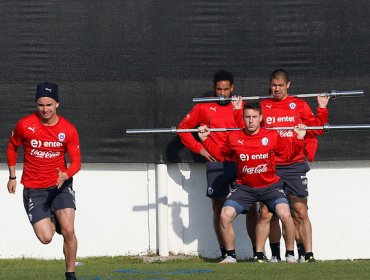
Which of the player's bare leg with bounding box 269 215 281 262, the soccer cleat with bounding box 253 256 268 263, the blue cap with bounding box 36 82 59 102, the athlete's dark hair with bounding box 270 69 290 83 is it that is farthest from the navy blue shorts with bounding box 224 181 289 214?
the blue cap with bounding box 36 82 59 102

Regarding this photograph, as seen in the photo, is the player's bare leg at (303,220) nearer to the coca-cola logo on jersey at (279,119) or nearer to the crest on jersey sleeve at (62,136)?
the coca-cola logo on jersey at (279,119)

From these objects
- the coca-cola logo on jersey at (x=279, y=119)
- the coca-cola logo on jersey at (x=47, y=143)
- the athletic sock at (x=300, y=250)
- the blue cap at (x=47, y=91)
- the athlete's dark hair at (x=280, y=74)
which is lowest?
the athletic sock at (x=300, y=250)

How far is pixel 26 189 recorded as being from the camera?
9.76 metres

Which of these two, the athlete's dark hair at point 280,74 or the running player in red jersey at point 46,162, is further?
the athlete's dark hair at point 280,74

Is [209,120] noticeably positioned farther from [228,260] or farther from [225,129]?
[228,260]

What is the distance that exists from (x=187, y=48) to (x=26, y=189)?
11.1 ft

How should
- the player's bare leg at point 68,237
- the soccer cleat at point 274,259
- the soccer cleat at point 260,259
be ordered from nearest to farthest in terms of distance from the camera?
the player's bare leg at point 68,237, the soccer cleat at point 260,259, the soccer cleat at point 274,259

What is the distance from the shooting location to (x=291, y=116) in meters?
11.5

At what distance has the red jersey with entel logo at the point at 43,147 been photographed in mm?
9602

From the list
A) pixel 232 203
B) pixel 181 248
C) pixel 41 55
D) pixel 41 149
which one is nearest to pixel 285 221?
pixel 232 203

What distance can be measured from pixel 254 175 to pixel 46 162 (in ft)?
7.91

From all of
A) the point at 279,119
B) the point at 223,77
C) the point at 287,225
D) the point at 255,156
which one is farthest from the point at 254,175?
the point at 223,77

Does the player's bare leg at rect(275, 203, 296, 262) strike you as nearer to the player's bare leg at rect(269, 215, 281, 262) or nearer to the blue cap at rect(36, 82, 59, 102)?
the player's bare leg at rect(269, 215, 281, 262)

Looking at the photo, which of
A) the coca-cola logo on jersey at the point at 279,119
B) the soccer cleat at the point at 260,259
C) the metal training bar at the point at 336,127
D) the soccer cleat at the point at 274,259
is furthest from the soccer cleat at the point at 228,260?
the coca-cola logo on jersey at the point at 279,119
